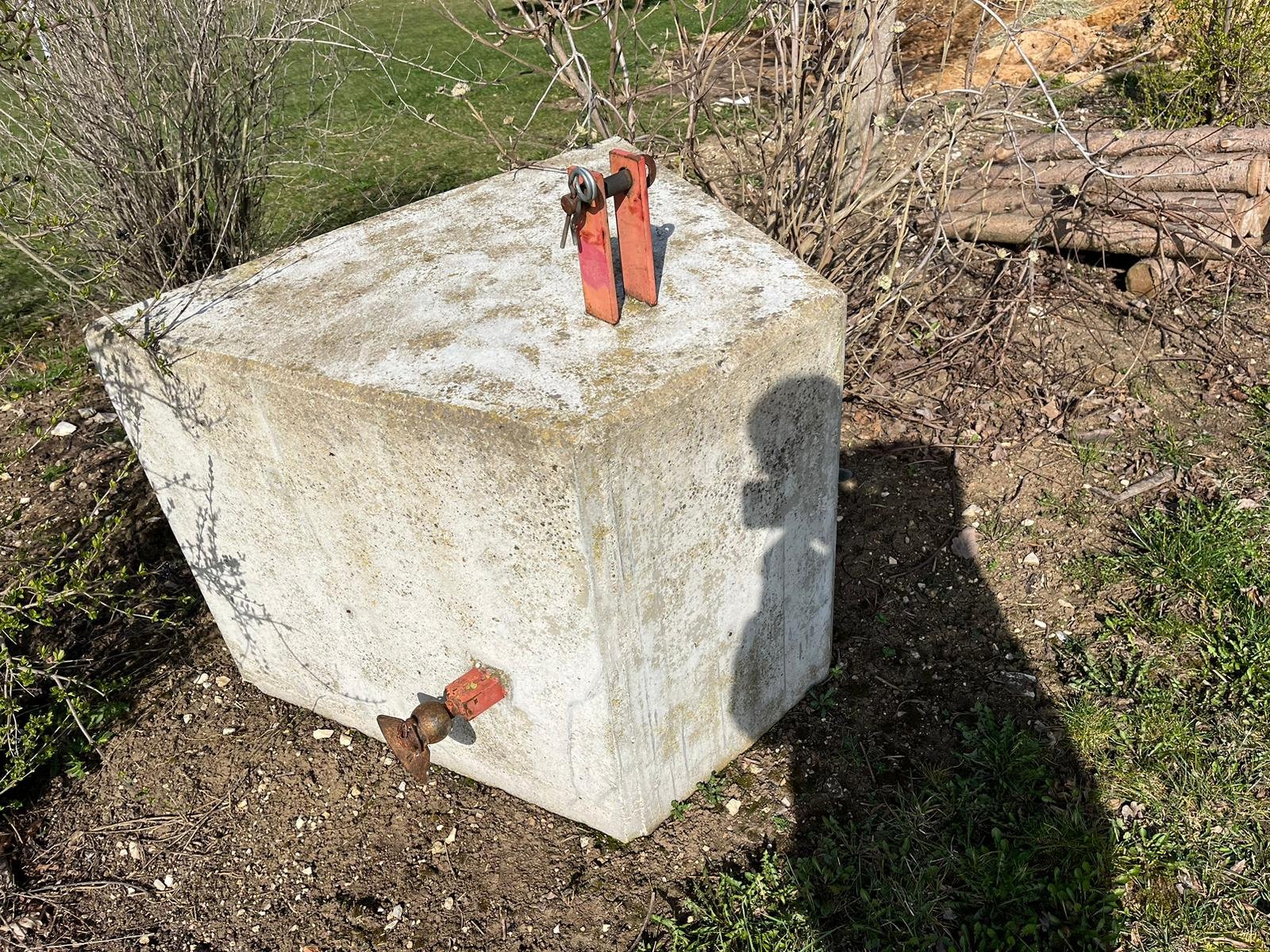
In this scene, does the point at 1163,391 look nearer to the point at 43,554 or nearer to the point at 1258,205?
the point at 1258,205

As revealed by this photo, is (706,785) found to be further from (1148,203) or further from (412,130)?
(412,130)

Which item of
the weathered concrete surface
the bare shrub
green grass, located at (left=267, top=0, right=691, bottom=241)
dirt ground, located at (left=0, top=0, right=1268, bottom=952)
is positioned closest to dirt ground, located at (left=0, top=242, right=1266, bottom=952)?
dirt ground, located at (left=0, top=0, right=1268, bottom=952)

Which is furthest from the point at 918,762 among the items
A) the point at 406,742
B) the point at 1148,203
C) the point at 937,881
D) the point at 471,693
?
the point at 1148,203

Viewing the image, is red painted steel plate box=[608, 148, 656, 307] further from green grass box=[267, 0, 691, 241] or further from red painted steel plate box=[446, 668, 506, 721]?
green grass box=[267, 0, 691, 241]

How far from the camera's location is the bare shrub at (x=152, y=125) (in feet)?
11.3

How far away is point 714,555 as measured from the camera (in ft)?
A: 7.32

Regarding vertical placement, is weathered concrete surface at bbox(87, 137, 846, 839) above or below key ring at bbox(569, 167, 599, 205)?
below

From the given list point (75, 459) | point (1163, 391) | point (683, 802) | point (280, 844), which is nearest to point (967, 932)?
point (683, 802)

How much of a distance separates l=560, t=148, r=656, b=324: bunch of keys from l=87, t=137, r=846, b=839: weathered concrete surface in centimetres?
7

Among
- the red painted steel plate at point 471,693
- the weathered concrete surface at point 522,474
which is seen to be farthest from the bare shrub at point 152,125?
the red painted steel plate at point 471,693

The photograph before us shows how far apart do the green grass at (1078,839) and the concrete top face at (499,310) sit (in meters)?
1.32

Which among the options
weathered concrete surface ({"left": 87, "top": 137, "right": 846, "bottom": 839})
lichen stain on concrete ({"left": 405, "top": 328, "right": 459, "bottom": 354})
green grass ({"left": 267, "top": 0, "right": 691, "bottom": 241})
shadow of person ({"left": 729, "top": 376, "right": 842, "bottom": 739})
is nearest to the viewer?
weathered concrete surface ({"left": 87, "top": 137, "right": 846, "bottom": 839})

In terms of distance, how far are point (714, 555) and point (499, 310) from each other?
29.8 inches

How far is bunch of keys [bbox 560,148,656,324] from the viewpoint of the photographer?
1976 mm
